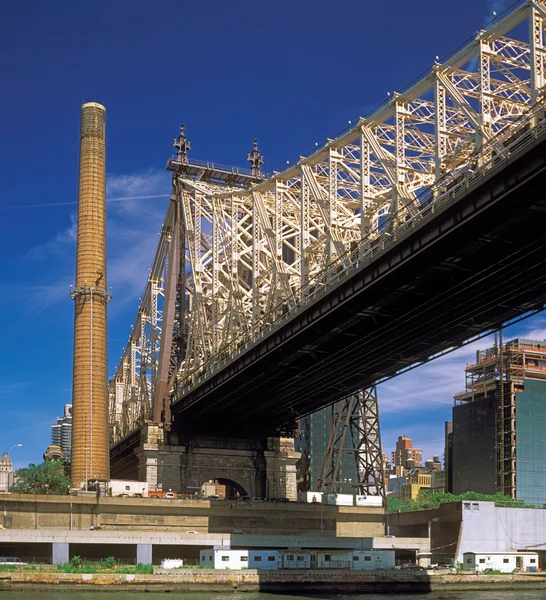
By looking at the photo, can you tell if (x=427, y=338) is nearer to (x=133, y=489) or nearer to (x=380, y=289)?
(x=380, y=289)

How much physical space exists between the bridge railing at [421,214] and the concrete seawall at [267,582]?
59.2 feet

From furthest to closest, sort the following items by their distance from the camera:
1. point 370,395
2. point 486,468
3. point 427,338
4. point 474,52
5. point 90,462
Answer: point 486,468, point 370,395, point 90,462, point 427,338, point 474,52

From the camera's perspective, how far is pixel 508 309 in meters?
66.2

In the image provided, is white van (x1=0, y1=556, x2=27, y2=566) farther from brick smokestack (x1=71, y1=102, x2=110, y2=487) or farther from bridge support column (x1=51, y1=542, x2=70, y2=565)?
brick smokestack (x1=71, y1=102, x2=110, y2=487)

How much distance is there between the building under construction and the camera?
15925 centimetres

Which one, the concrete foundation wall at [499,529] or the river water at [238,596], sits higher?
the concrete foundation wall at [499,529]

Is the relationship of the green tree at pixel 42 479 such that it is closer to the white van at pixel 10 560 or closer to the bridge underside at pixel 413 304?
the bridge underside at pixel 413 304

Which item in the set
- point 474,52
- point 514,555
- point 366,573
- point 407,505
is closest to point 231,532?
point 366,573

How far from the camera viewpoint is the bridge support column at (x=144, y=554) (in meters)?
81.9

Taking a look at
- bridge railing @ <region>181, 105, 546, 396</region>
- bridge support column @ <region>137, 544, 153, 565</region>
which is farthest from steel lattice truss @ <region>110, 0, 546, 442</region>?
bridge support column @ <region>137, 544, 153, 565</region>

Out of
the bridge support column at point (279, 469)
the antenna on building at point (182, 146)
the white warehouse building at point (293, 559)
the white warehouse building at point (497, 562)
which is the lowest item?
the white warehouse building at point (497, 562)

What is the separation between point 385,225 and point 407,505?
113 meters

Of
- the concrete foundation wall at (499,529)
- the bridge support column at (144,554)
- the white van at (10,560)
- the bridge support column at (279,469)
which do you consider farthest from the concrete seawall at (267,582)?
the bridge support column at (279,469)

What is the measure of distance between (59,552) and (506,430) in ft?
321
